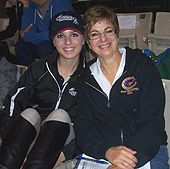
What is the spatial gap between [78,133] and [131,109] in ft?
1.12

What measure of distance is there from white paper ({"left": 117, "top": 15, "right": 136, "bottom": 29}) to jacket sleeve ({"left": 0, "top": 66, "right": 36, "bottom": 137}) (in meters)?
1.70

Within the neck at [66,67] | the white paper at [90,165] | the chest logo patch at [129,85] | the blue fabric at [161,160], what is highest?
the neck at [66,67]

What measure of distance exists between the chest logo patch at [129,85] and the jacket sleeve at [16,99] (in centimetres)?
65

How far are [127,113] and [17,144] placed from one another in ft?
2.12

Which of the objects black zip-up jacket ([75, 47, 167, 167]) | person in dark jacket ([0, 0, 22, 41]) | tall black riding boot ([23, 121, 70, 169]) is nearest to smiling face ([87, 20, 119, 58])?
black zip-up jacket ([75, 47, 167, 167])

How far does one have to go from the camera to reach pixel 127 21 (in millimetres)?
2807

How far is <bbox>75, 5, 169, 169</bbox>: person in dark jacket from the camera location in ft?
3.56

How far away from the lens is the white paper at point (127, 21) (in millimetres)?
2746

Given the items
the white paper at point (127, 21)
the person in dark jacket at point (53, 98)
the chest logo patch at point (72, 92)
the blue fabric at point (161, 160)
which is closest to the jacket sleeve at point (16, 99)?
the person in dark jacket at point (53, 98)

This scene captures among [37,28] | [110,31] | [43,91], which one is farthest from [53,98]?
A: [37,28]

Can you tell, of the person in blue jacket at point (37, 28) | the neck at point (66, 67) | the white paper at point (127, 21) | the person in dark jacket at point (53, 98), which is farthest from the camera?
the white paper at point (127, 21)

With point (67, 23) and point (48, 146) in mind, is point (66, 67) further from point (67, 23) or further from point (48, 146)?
point (48, 146)

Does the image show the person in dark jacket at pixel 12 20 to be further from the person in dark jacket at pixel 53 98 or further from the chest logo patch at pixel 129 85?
the chest logo patch at pixel 129 85

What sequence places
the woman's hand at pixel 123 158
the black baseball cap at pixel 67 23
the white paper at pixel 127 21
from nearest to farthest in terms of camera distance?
the woman's hand at pixel 123 158 < the black baseball cap at pixel 67 23 < the white paper at pixel 127 21
